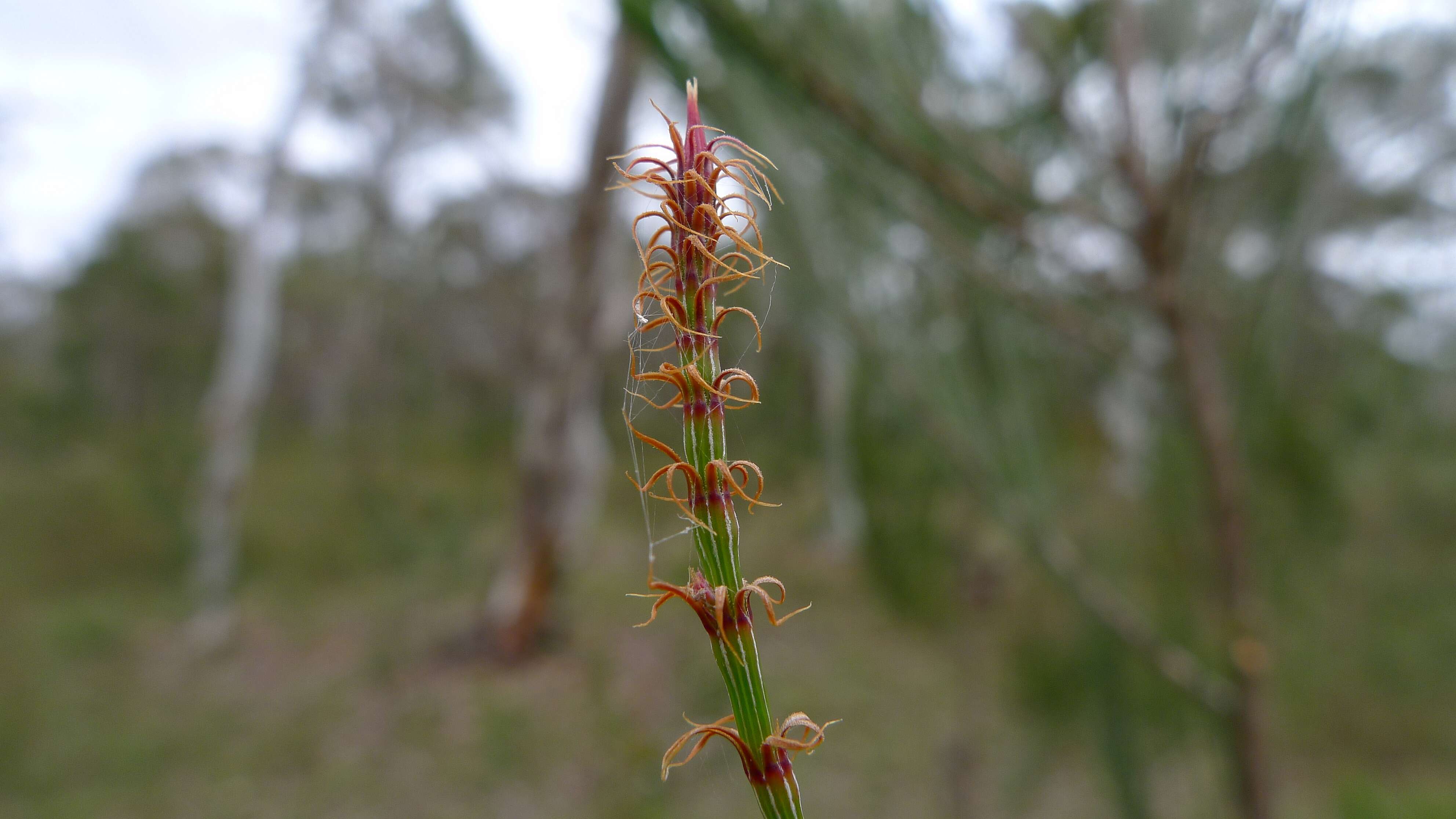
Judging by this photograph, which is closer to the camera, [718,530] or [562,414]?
[718,530]

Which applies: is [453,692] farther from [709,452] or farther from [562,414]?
[709,452]

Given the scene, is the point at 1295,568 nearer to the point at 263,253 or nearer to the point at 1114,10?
the point at 1114,10

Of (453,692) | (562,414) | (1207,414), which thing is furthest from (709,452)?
(453,692)

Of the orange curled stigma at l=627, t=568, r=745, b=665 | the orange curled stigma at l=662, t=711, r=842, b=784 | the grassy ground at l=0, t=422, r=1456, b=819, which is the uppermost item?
the orange curled stigma at l=627, t=568, r=745, b=665

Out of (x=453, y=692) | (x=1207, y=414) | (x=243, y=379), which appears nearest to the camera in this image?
(x=1207, y=414)

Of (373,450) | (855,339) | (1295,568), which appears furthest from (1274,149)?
(373,450)

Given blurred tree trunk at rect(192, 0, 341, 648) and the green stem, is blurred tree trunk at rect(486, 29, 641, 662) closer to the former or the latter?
blurred tree trunk at rect(192, 0, 341, 648)

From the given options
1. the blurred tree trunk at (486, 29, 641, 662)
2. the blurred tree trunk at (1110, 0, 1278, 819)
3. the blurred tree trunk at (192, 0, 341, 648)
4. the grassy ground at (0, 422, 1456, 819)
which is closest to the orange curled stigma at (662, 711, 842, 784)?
the blurred tree trunk at (1110, 0, 1278, 819)
